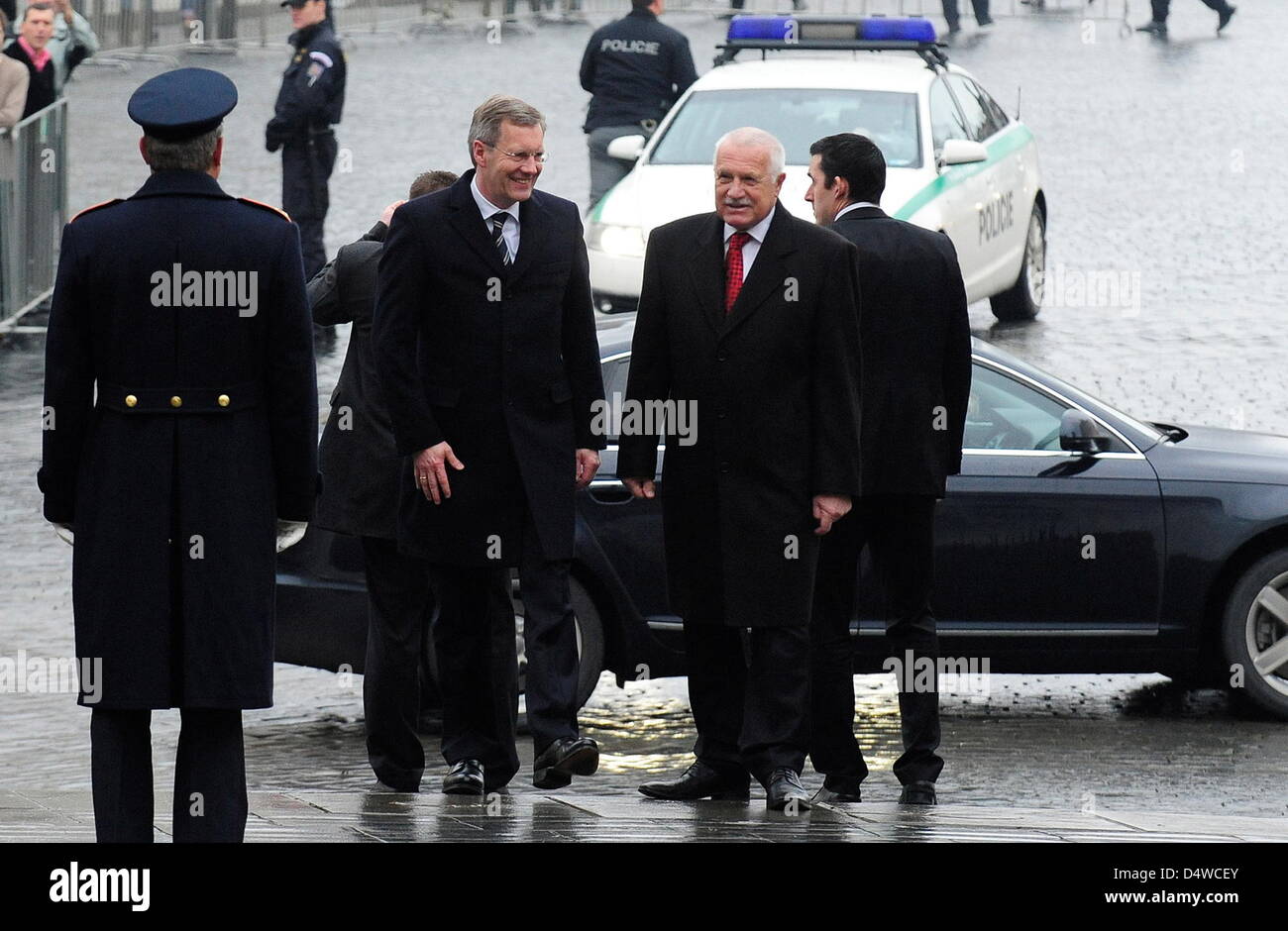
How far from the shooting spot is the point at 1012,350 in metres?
14.5

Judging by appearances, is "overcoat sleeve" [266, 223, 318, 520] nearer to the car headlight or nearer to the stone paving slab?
the stone paving slab

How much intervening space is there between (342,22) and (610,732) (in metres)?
26.0

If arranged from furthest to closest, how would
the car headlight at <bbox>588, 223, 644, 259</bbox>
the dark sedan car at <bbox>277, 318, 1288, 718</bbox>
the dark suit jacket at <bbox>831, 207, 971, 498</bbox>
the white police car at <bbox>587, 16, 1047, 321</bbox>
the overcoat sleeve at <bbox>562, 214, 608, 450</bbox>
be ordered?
the white police car at <bbox>587, 16, 1047, 321</bbox>, the car headlight at <bbox>588, 223, 644, 259</bbox>, the dark sedan car at <bbox>277, 318, 1288, 718</bbox>, the dark suit jacket at <bbox>831, 207, 971, 498</bbox>, the overcoat sleeve at <bbox>562, 214, 608, 450</bbox>

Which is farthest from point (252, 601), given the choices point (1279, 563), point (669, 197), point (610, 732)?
point (669, 197)

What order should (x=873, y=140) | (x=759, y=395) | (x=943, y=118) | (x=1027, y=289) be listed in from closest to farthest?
(x=759, y=395)
(x=873, y=140)
(x=943, y=118)
(x=1027, y=289)

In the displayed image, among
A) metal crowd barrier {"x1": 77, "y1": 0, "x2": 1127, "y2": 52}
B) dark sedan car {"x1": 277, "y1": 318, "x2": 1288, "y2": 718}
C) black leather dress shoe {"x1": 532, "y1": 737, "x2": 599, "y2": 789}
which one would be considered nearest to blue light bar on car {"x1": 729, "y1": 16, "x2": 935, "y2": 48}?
dark sedan car {"x1": 277, "y1": 318, "x2": 1288, "y2": 718}

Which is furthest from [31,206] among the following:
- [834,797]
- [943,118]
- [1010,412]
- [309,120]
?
[834,797]

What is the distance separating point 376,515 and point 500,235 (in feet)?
3.05

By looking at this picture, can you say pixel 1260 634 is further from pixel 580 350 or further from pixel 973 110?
pixel 973 110

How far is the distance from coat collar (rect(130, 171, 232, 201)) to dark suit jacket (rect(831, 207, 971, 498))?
2.30 metres

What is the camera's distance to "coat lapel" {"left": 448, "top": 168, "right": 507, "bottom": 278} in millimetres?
6430
